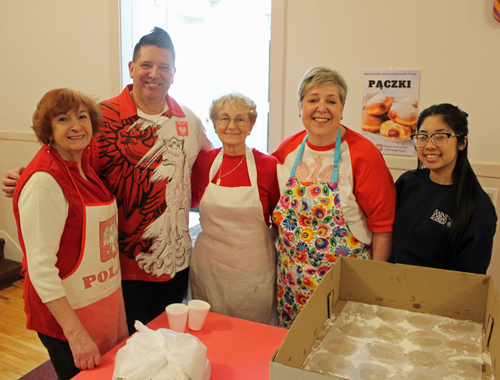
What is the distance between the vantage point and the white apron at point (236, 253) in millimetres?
1667

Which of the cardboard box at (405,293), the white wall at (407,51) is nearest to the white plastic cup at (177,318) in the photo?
the cardboard box at (405,293)

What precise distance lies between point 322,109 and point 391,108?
80 cm

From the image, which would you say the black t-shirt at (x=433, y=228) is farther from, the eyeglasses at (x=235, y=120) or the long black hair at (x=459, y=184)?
the eyeglasses at (x=235, y=120)

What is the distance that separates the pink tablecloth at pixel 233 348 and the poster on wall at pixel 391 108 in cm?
128

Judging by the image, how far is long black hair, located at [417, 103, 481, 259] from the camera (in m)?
1.32

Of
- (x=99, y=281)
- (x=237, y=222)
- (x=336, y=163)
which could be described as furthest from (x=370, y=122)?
(x=99, y=281)

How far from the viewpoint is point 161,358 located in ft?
3.23

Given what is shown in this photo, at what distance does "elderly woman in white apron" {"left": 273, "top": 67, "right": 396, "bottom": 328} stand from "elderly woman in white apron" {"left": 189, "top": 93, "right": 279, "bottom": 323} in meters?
0.11

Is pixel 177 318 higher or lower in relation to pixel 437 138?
lower

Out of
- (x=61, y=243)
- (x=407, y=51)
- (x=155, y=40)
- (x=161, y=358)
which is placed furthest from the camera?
(x=407, y=51)

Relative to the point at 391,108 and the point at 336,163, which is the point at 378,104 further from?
the point at 336,163

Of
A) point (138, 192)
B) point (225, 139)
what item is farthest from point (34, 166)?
point (225, 139)

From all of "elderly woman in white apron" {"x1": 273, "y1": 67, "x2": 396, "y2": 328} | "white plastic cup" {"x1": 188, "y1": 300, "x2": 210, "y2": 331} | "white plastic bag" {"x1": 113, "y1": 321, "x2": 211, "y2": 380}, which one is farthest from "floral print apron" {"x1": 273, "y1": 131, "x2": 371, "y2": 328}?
"white plastic bag" {"x1": 113, "y1": 321, "x2": 211, "y2": 380}

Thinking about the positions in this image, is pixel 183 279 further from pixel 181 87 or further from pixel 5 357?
pixel 181 87
